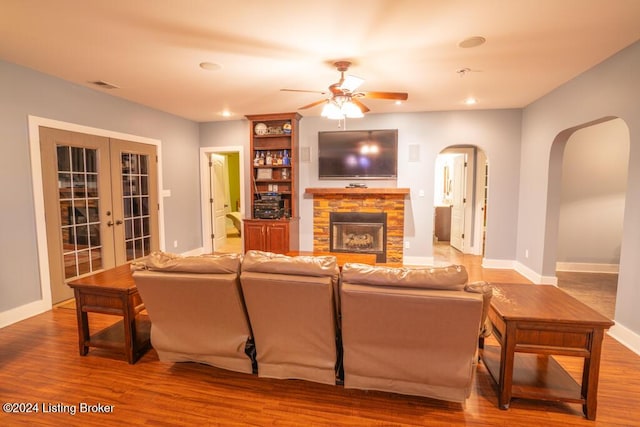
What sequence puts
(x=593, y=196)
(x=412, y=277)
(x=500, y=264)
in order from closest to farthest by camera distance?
(x=412, y=277), (x=593, y=196), (x=500, y=264)

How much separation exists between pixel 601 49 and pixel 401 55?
1.82m

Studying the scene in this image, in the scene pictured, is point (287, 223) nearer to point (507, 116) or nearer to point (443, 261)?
point (443, 261)

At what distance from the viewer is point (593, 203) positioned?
16.4ft

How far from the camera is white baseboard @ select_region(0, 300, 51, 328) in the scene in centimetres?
323

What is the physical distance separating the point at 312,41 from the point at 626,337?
3.86 metres

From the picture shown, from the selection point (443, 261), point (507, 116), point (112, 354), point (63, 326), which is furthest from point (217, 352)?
point (507, 116)

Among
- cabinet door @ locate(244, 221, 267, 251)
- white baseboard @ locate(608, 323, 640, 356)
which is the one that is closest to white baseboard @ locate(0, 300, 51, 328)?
cabinet door @ locate(244, 221, 267, 251)

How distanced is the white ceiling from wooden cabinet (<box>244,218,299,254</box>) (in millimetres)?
2212

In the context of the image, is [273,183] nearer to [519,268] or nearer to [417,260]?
[417,260]

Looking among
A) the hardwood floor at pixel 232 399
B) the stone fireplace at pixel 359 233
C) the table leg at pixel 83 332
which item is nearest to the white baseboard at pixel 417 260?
the stone fireplace at pixel 359 233

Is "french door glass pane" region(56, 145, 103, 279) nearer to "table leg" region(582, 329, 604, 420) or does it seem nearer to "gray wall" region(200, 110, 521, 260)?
"gray wall" region(200, 110, 521, 260)

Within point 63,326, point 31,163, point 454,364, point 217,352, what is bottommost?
point 63,326

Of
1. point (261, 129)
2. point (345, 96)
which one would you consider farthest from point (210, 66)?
point (261, 129)

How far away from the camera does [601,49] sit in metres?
2.96
